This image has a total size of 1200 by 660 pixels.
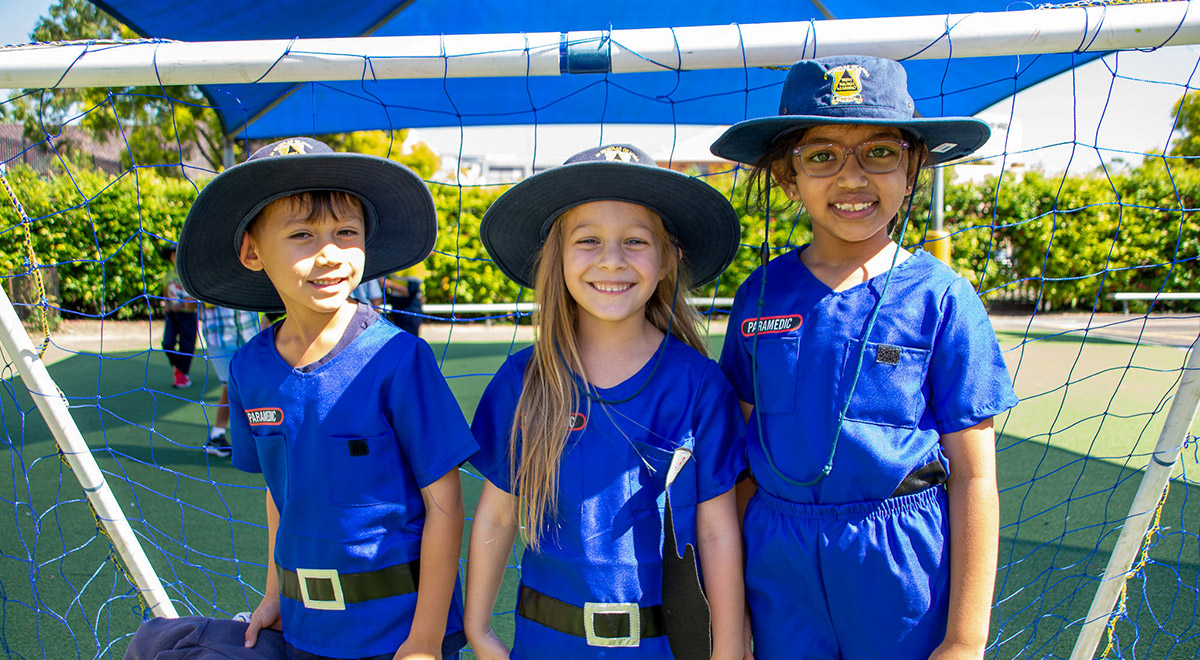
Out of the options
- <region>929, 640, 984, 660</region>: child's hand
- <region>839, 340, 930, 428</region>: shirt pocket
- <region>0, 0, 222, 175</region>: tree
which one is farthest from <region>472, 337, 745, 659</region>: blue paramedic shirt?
<region>0, 0, 222, 175</region>: tree

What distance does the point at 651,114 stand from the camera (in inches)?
231

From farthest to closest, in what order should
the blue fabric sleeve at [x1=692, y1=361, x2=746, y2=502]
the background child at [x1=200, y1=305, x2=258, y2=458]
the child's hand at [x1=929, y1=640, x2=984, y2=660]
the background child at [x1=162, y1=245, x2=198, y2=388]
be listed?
the background child at [x1=162, y1=245, x2=198, y2=388] < the background child at [x1=200, y1=305, x2=258, y2=458] < the blue fabric sleeve at [x1=692, y1=361, x2=746, y2=502] < the child's hand at [x1=929, y1=640, x2=984, y2=660]

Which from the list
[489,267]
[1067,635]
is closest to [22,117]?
[489,267]

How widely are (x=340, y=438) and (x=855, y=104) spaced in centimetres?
109

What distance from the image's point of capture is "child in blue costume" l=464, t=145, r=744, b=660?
129 centimetres

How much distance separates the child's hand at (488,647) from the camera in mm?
1329

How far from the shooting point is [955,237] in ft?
32.4

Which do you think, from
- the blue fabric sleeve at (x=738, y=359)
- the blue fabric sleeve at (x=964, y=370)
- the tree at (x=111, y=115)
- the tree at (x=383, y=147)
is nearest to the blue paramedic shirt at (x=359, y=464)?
the blue fabric sleeve at (x=738, y=359)

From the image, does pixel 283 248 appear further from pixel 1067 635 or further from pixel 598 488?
pixel 1067 635

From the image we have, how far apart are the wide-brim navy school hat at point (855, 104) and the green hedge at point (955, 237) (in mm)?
6651

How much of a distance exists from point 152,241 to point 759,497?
9.30 m

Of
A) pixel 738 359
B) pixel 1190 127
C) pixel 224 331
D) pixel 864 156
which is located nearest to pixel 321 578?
pixel 738 359

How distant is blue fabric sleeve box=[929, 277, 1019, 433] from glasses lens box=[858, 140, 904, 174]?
24 centimetres

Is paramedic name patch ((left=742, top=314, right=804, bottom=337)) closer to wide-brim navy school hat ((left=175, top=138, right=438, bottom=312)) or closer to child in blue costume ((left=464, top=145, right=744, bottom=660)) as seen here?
child in blue costume ((left=464, top=145, right=744, bottom=660))
